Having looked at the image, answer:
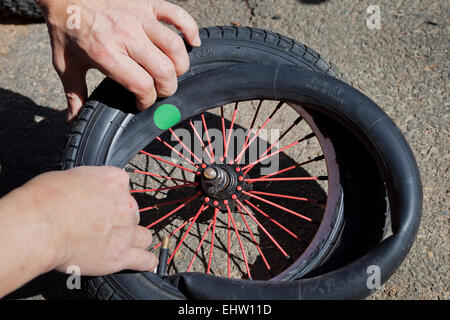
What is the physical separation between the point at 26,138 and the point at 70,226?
1280 millimetres

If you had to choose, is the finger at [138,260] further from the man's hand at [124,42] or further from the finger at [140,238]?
the man's hand at [124,42]

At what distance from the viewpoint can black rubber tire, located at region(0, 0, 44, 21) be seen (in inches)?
91.7

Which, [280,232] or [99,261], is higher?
[280,232]

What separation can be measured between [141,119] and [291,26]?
1.08 metres

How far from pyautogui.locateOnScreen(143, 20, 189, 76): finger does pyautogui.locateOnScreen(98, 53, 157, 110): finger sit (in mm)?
84

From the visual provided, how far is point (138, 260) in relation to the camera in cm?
115

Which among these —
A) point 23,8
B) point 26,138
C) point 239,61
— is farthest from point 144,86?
point 23,8

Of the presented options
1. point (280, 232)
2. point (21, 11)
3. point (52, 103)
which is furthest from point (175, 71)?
point (21, 11)

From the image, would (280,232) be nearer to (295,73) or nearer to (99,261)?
(295,73)

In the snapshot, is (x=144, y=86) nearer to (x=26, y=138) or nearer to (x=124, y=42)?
(x=124, y=42)

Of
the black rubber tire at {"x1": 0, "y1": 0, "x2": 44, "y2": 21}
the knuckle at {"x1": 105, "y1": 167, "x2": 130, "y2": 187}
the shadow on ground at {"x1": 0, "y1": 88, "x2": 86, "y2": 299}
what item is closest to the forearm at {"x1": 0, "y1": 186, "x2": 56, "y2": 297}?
the knuckle at {"x1": 105, "y1": 167, "x2": 130, "y2": 187}

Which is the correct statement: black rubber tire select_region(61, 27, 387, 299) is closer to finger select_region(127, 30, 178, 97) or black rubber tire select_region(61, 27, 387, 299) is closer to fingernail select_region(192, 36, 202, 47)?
fingernail select_region(192, 36, 202, 47)

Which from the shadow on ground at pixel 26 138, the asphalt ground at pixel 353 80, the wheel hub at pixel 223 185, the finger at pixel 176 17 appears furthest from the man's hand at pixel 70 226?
the shadow on ground at pixel 26 138

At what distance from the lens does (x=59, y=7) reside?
126 centimetres
